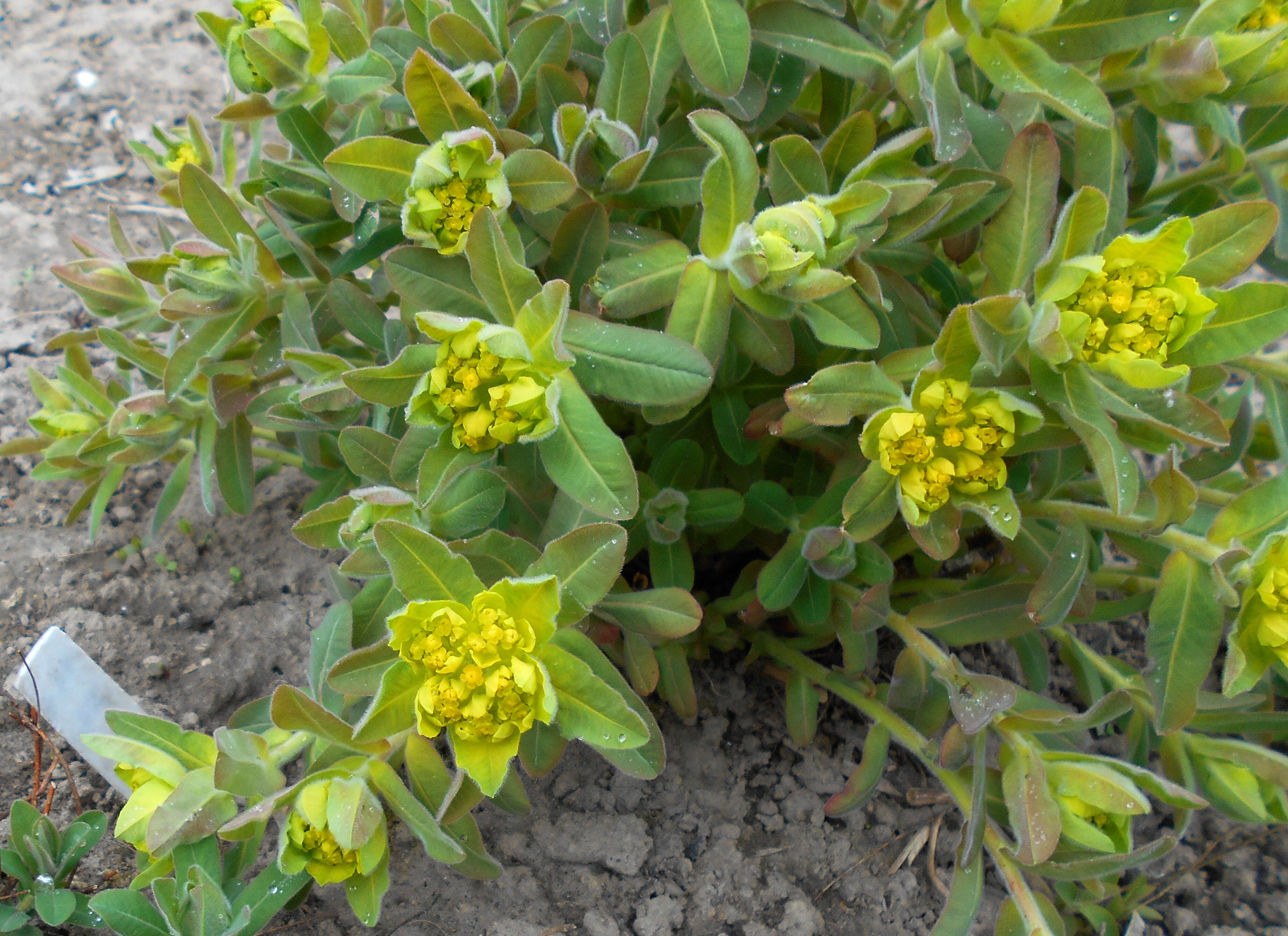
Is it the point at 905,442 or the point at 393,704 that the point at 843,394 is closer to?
the point at 905,442

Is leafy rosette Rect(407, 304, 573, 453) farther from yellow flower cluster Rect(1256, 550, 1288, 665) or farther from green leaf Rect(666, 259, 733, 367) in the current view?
Result: yellow flower cluster Rect(1256, 550, 1288, 665)

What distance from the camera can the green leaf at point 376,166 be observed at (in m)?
1.48

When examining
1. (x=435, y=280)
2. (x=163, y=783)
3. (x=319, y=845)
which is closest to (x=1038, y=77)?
(x=435, y=280)

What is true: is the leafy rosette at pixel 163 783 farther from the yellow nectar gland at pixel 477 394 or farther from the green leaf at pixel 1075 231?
the green leaf at pixel 1075 231

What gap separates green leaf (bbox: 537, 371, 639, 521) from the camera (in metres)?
1.36

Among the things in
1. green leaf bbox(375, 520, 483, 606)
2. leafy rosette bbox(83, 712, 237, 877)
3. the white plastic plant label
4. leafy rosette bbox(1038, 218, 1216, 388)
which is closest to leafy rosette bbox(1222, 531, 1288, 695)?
leafy rosette bbox(1038, 218, 1216, 388)

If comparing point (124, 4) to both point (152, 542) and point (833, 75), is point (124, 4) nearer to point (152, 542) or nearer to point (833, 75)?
point (152, 542)

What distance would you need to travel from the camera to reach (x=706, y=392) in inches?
60.9

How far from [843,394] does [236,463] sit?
4.50 ft

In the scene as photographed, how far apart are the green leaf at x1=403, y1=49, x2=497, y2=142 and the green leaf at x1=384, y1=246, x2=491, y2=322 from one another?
21 centimetres

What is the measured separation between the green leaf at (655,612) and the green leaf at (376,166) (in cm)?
81

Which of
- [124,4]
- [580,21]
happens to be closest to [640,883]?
[580,21]

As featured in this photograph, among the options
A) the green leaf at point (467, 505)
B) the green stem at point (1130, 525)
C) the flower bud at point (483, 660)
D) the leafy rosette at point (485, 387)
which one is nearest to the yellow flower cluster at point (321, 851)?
the flower bud at point (483, 660)

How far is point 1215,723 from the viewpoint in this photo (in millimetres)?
1853
